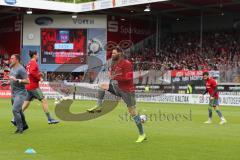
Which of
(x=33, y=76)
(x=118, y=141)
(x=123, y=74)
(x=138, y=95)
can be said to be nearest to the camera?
(x=123, y=74)

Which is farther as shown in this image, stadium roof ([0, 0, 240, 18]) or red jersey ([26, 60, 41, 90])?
stadium roof ([0, 0, 240, 18])

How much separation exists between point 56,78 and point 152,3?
1066 centimetres

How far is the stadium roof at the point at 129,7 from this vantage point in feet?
151

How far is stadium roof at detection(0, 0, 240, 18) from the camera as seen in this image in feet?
151

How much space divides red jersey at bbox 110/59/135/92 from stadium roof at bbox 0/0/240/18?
32304mm

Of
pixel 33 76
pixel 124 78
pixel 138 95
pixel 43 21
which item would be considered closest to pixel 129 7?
pixel 43 21

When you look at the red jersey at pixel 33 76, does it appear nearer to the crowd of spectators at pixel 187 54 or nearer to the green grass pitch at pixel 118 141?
the green grass pitch at pixel 118 141

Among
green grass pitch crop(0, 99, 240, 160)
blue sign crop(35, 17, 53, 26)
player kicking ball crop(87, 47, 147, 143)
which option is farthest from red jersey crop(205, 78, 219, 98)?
blue sign crop(35, 17, 53, 26)

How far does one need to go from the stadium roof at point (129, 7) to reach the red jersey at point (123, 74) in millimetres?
32304

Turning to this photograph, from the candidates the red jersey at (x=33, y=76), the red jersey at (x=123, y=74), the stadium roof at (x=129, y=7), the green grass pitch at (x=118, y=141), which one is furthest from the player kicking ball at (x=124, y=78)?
the stadium roof at (x=129, y=7)

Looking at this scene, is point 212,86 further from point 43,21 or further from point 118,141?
point 43,21

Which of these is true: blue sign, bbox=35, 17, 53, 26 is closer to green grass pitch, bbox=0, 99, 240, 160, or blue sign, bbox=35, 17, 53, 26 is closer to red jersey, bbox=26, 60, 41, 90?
green grass pitch, bbox=0, 99, 240, 160

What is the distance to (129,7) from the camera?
48344 mm

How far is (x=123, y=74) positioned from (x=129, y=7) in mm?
36695
